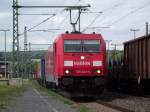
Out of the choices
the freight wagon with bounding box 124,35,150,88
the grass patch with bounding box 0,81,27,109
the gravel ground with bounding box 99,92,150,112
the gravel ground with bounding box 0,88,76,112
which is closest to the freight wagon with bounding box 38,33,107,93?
the gravel ground with bounding box 99,92,150,112

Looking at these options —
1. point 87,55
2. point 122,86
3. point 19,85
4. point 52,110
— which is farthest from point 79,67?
point 19,85

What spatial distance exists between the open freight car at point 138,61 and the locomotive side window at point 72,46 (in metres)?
3.53

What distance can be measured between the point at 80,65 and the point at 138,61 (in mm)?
4584

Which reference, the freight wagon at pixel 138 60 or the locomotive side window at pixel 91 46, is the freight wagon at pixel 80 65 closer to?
the locomotive side window at pixel 91 46

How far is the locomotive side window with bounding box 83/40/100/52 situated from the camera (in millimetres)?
27094

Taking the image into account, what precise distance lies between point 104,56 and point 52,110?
7.64 metres

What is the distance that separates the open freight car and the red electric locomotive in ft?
7.53

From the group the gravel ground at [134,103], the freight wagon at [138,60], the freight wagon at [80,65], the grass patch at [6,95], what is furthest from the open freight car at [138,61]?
the grass patch at [6,95]

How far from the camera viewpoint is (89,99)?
28031 millimetres

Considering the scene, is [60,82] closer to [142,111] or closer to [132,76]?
[132,76]

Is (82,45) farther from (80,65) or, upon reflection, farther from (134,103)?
(134,103)

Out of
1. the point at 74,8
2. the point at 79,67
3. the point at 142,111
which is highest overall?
the point at 74,8

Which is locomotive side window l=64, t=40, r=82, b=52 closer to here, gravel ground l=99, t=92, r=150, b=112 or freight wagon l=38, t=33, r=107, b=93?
freight wagon l=38, t=33, r=107, b=93

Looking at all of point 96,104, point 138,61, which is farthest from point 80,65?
point 138,61
